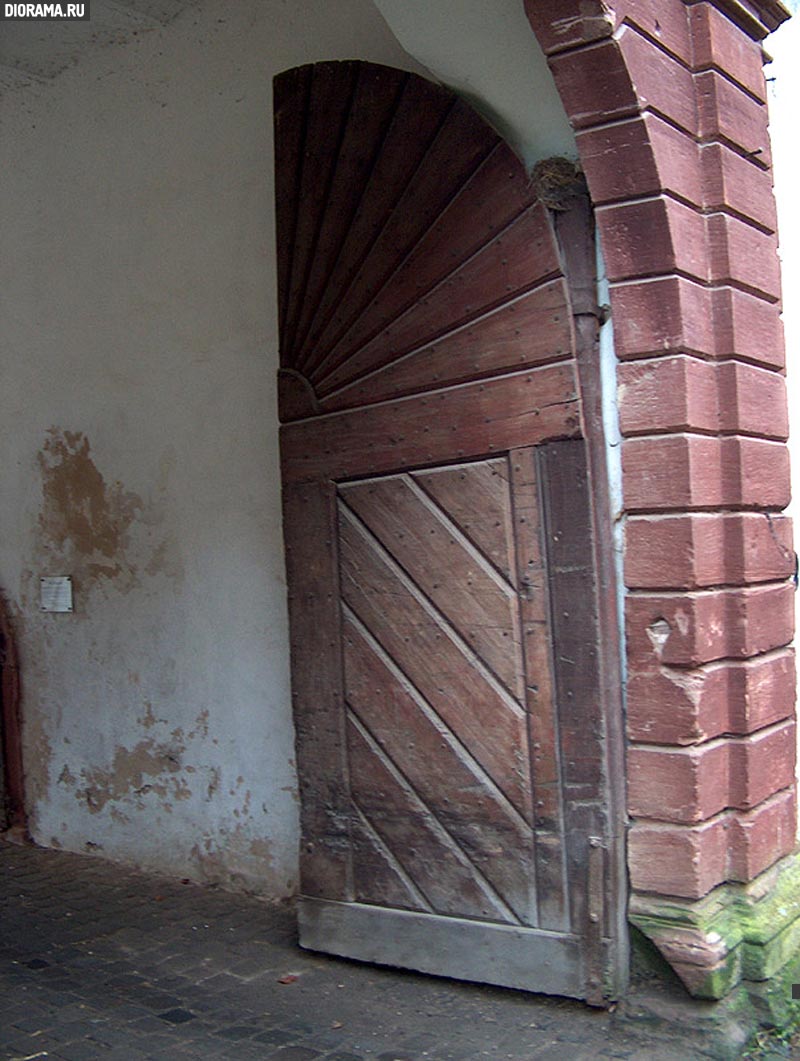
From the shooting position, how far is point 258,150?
4.82 metres

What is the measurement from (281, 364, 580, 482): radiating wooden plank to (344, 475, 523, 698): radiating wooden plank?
109 mm

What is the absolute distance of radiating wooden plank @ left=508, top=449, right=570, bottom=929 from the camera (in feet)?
11.8

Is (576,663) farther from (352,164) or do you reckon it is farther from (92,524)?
(92,524)

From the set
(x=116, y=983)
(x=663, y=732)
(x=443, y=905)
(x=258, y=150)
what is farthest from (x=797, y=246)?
(x=116, y=983)

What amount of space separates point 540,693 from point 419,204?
1.68 metres

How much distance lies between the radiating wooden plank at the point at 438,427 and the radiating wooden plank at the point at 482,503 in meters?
0.05

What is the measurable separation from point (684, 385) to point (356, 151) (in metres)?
1.55

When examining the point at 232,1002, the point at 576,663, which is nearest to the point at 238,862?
the point at 232,1002

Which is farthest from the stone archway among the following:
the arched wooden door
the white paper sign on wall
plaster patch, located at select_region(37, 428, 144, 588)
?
the white paper sign on wall

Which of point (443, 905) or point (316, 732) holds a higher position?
point (316, 732)

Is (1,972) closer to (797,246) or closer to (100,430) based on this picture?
(100,430)

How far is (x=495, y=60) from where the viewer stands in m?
3.60

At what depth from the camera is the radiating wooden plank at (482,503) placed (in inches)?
145

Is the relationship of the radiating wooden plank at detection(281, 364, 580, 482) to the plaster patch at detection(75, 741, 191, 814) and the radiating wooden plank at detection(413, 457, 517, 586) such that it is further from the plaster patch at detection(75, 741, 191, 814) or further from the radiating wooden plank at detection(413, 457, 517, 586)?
the plaster patch at detection(75, 741, 191, 814)
